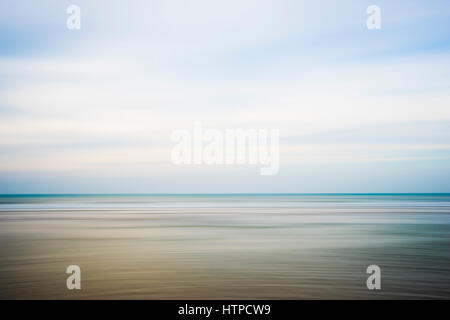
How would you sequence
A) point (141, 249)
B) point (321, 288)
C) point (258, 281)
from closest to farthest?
point (321, 288), point (258, 281), point (141, 249)

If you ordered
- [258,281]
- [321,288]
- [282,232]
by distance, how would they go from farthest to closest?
[282,232]
[258,281]
[321,288]

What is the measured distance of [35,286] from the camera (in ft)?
18.9

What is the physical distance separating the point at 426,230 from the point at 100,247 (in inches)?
263

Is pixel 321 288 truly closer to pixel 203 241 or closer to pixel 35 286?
pixel 35 286
